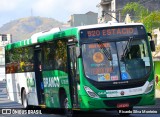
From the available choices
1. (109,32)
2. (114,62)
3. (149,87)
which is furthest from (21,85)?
(149,87)

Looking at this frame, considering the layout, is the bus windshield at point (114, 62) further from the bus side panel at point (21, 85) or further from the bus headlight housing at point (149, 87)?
the bus side panel at point (21, 85)

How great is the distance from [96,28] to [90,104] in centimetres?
247

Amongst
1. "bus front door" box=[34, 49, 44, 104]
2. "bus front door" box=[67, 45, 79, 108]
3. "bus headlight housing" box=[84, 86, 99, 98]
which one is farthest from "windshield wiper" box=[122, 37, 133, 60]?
"bus front door" box=[34, 49, 44, 104]

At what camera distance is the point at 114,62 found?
16.9 m

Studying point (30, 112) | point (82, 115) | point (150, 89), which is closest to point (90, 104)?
point (150, 89)

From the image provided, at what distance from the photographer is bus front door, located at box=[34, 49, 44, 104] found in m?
21.9

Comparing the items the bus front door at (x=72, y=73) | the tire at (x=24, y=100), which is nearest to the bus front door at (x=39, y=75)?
the tire at (x=24, y=100)

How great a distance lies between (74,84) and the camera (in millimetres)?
17781

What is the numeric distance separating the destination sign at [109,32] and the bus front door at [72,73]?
2.29ft

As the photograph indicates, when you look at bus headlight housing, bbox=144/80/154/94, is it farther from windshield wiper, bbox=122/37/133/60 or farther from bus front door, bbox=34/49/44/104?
bus front door, bbox=34/49/44/104

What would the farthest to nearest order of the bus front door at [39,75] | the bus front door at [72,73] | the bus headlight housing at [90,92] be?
the bus front door at [39,75] < the bus front door at [72,73] < the bus headlight housing at [90,92]

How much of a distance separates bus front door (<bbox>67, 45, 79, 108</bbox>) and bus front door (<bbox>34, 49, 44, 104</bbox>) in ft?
12.7

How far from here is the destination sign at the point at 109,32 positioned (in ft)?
56.7

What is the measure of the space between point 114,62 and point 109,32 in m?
1.08
